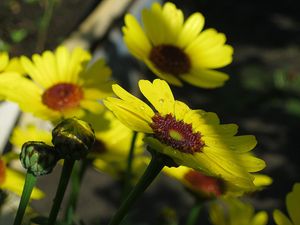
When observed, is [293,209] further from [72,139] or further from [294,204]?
[72,139]

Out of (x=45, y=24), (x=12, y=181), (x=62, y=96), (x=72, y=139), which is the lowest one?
(x=45, y=24)

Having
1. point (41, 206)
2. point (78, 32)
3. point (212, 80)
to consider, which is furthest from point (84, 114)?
point (78, 32)

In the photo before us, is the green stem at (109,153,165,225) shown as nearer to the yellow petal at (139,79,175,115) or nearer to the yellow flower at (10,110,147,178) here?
the yellow petal at (139,79,175,115)

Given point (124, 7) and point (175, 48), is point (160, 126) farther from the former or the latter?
point (124, 7)

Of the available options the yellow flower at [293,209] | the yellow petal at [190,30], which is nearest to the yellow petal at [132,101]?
the yellow flower at [293,209]

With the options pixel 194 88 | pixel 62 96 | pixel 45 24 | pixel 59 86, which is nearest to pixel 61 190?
pixel 62 96

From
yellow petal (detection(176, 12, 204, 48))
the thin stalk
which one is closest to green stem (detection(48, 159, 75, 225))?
yellow petal (detection(176, 12, 204, 48))
